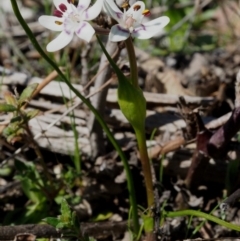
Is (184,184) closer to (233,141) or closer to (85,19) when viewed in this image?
(233,141)

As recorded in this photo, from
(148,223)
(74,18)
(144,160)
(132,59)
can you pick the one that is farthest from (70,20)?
(148,223)

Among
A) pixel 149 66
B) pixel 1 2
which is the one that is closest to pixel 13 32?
pixel 1 2

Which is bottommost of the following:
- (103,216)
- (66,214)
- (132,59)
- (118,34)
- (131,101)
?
(103,216)

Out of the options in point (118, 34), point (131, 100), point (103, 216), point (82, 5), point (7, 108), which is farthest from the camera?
point (103, 216)

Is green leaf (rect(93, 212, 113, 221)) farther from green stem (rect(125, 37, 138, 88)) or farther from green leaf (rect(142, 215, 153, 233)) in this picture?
green stem (rect(125, 37, 138, 88))

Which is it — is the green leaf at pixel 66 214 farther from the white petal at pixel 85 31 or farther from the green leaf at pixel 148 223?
the white petal at pixel 85 31

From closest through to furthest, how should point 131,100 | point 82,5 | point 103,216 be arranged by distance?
point 82,5, point 131,100, point 103,216

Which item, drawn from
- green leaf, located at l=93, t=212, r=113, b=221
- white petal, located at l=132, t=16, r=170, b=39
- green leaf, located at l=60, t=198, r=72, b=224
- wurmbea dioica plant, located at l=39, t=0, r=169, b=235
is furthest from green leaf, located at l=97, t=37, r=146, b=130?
green leaf, located at l=93, t=212, r=113, b=221

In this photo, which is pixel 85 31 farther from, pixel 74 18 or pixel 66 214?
pixel 66 214
